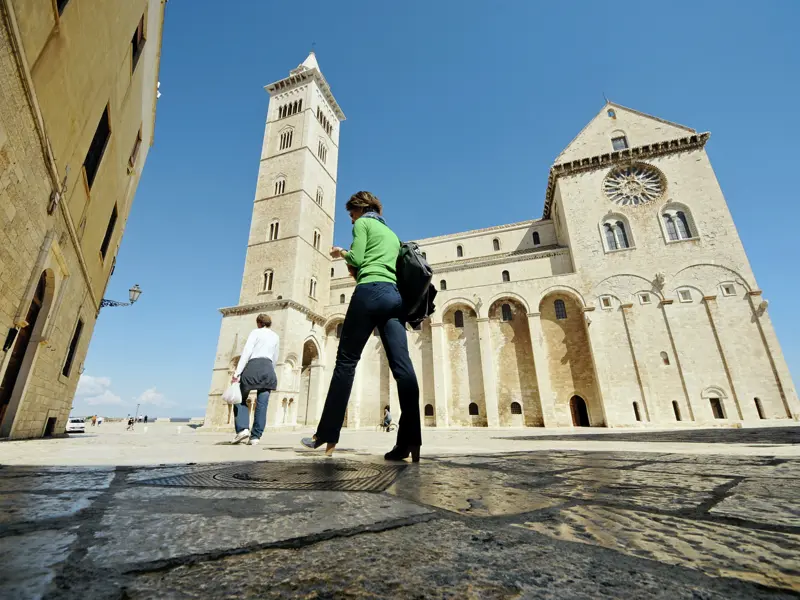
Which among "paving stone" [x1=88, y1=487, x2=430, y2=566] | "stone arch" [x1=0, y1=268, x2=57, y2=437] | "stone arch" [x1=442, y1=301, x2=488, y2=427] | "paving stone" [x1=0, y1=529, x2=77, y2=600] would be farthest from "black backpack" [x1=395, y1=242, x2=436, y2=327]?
"stone arch" [x1=442, y1=301, x2=488, y2=427]

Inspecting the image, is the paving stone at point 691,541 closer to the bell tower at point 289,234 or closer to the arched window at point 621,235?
the bell tower at point 289,234

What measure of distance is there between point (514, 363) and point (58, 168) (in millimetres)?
18182

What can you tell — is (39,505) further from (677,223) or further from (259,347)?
(677,223)

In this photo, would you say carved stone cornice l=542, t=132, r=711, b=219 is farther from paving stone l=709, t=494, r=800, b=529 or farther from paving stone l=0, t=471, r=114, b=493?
paving stone l=0, t=471, r=114, b=493

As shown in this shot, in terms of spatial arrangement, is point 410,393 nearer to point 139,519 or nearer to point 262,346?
point 139,519

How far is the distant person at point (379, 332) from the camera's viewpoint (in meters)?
2.77

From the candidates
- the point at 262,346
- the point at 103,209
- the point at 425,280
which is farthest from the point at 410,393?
the point at 103,209

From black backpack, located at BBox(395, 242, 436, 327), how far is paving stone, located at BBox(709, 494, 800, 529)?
2.10m

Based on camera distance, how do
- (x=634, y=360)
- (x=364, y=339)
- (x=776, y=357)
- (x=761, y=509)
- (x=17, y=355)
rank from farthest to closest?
(x=634, y=360), (x=776, y=357), (x=17, y=355), (x=364, y=339), (x=761, y=509)

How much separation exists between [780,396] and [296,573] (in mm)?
21416

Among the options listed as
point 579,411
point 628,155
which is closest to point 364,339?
point 579,411

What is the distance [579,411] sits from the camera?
1777 centimetres

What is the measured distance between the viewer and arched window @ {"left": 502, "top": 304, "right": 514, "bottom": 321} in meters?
19.7

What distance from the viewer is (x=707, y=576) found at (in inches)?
22.6
